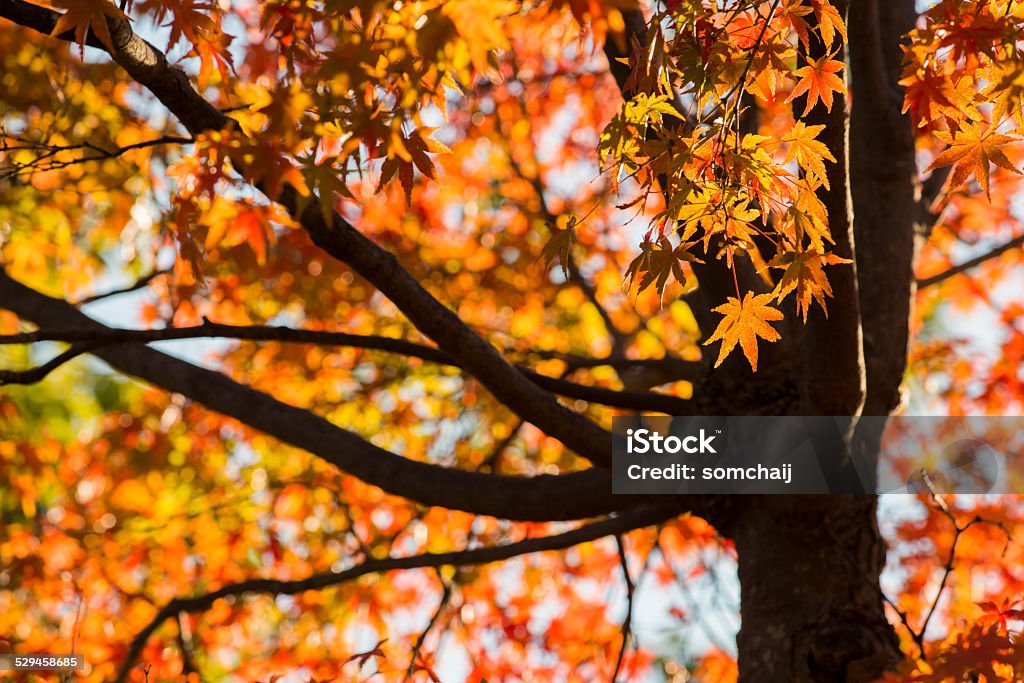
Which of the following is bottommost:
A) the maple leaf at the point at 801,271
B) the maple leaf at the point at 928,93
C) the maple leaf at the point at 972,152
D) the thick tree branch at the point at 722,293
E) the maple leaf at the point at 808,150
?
the maple leaf at the point at 801,271

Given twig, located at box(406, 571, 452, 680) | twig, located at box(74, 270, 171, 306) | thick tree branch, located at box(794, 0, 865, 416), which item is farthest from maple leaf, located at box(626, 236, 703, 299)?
twig, located at box(74, 270, 171, 306)

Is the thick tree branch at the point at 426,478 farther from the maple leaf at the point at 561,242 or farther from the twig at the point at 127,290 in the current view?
the maple leaf at the point at 561,242

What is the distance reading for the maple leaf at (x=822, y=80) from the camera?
2.23 metres

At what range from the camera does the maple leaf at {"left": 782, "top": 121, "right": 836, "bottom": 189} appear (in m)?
2.15

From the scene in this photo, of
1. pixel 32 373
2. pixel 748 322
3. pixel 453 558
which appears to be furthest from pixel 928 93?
pixel 32 373

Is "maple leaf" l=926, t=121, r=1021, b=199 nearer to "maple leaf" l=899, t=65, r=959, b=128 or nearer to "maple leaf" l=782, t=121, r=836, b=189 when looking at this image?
"maple leaf" l=899, t=65, r=959, b=128

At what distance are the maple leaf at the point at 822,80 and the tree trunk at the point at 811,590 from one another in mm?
1360

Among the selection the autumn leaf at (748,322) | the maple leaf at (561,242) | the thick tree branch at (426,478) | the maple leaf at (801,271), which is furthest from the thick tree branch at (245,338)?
the maple leaf at (801,271)

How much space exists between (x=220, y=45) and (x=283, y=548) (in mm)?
3744

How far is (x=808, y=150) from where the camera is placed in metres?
2.18

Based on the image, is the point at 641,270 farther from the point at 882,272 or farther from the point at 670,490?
the point at 882,272

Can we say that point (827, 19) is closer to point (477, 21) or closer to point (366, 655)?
point (477, 21)

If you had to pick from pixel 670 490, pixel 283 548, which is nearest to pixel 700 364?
pixel 670 490

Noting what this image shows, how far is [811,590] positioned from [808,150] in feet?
4.91
